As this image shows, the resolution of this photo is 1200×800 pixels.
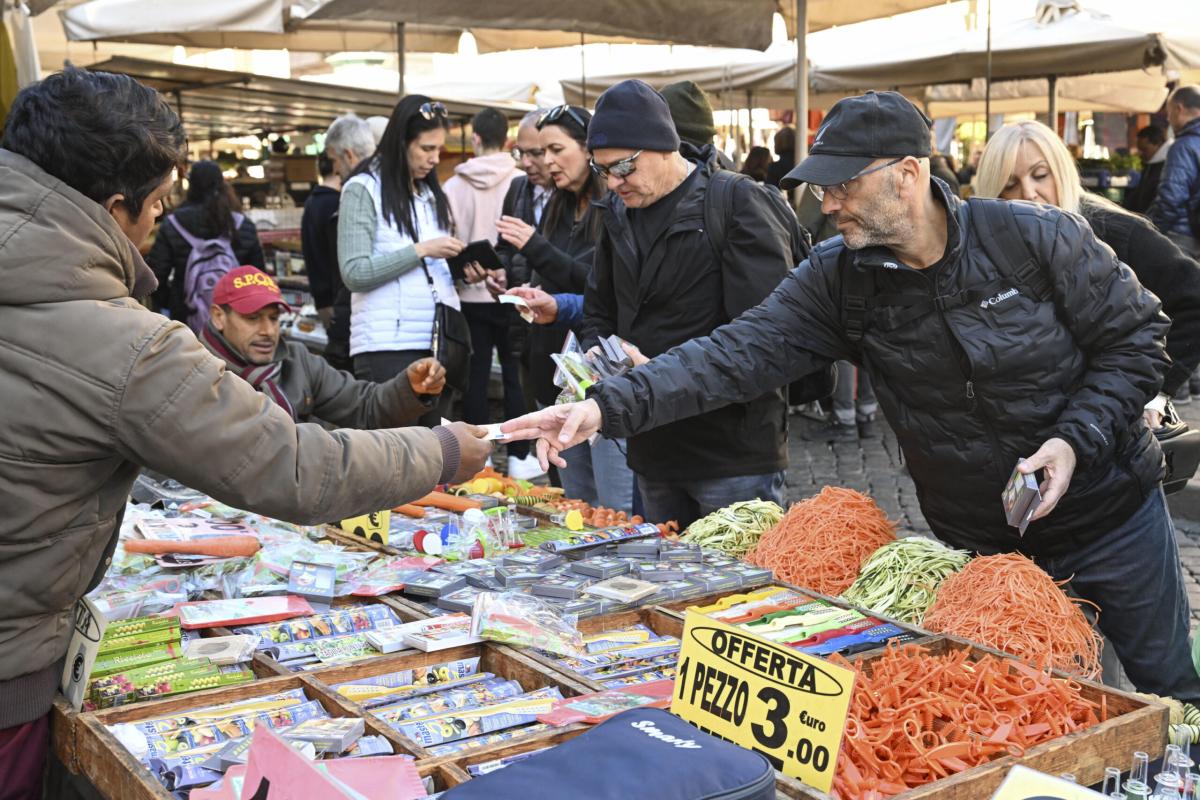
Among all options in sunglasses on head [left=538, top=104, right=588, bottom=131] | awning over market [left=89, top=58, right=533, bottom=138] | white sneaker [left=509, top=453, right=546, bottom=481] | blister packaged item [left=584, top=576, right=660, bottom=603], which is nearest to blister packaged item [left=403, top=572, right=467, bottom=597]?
blister packaged item [left=584, top=576, right=660, bottom=603]

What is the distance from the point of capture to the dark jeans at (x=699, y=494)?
3850mm

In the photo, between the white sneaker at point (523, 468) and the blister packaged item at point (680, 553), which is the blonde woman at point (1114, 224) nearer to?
the blister packaged item at point (680, 553)

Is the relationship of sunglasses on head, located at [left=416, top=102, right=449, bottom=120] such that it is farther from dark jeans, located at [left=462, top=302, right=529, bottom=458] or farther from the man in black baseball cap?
the man in black baseball cap

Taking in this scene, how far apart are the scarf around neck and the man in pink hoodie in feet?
8.62

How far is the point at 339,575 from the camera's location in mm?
3111

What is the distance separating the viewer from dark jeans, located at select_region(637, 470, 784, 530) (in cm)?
385

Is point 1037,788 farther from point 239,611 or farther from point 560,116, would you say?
point 560,116

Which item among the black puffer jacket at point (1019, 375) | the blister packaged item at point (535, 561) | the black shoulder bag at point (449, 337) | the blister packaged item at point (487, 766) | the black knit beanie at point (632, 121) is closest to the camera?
the blister packaged item at point (487, 766)

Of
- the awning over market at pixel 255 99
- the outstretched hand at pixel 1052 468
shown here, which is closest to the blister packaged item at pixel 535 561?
the outstretched hand at pixel 1052 468

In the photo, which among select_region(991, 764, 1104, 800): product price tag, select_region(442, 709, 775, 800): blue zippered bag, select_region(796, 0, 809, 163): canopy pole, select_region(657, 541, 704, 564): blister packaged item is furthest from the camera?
select_region(796, 0, 809, 163): canopy pole

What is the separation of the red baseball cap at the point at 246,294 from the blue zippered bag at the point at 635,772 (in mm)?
2902

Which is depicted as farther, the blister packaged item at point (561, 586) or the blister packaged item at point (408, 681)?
the blister packaged item at point (561, 586)

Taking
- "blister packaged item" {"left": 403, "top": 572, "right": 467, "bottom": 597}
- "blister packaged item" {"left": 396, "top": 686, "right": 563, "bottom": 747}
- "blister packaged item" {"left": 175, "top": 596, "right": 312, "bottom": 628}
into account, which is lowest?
"blister packaged item" {"left": 403, "top": 572, "right": 467, "bottom": 597}

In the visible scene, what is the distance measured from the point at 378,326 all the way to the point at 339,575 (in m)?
2.57
